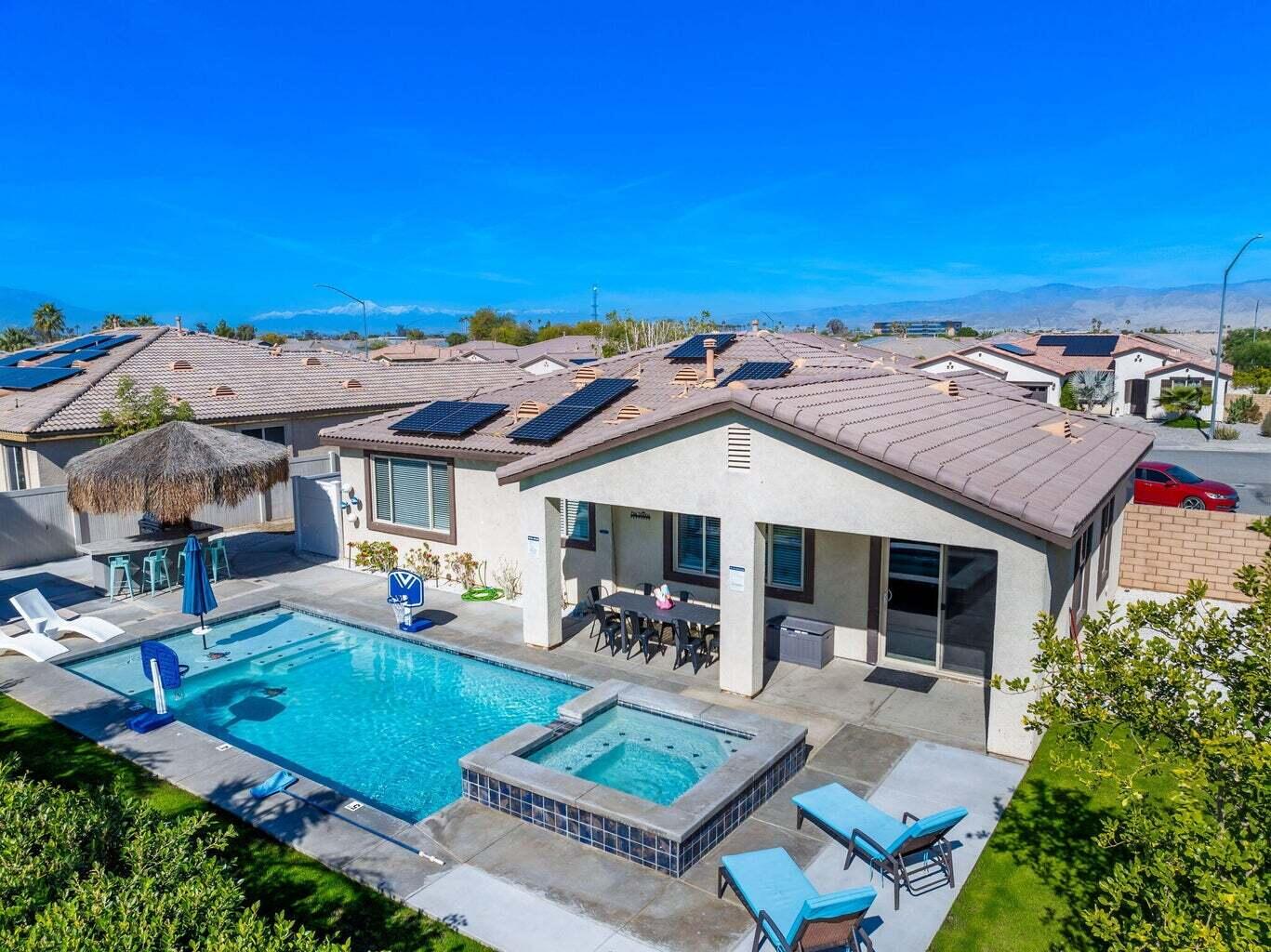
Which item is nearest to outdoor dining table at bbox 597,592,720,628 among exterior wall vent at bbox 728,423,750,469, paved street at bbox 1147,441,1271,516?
exterior wall vent at bbox 728,423,750,469

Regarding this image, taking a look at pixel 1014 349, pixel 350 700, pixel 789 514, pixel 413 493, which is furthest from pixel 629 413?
pixel 1014 349

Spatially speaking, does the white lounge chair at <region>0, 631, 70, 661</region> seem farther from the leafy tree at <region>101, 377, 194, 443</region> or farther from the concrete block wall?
the concrete block wall

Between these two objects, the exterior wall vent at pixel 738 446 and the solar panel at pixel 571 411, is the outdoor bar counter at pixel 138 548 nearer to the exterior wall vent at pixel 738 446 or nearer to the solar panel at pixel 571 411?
the solar panel at pixel 571 411

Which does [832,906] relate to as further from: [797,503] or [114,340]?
[114,340]

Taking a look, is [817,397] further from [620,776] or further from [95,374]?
[95,374]

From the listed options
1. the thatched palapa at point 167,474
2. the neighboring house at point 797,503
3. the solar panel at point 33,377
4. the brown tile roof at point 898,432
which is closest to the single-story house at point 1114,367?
the brown tile roof at point 898,432

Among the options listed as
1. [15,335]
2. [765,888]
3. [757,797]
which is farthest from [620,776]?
[15,335]
